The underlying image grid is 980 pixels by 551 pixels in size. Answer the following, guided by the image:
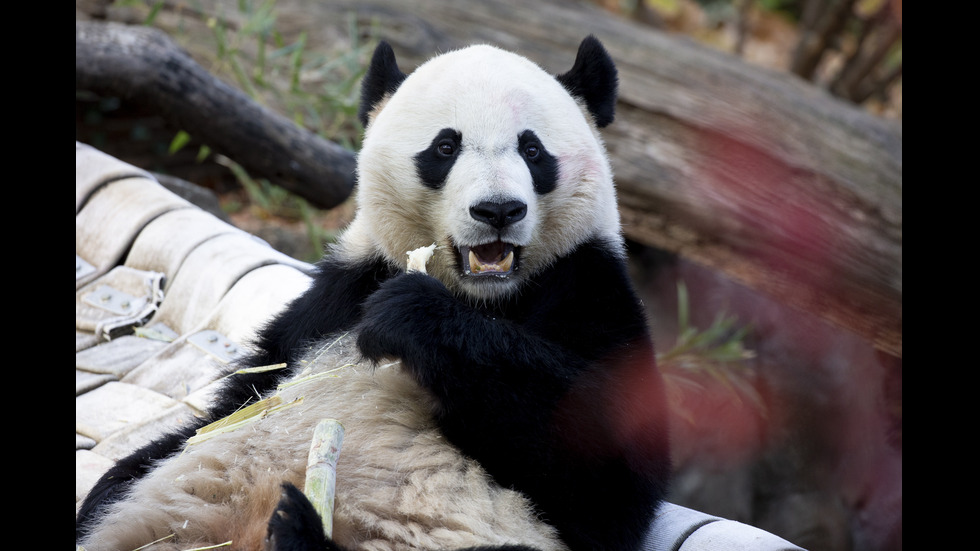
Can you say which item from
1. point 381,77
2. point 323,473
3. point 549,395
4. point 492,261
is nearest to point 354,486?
point 323,473

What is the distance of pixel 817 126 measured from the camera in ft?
13.9

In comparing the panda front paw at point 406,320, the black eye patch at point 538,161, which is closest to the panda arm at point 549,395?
the panda front paw at point 406,320

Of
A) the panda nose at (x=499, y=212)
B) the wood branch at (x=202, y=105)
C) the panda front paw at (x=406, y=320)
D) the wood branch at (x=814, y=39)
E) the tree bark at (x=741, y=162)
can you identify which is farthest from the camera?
the wood branch at (x=814, y=39)

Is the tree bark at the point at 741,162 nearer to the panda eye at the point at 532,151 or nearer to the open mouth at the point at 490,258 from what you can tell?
the panda eye at the point at 532,151

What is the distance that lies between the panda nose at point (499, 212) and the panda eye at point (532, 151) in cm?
18

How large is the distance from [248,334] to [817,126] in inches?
119

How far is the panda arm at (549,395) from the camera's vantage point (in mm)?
1542

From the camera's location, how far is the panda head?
5.62ft

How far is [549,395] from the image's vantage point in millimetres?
1560

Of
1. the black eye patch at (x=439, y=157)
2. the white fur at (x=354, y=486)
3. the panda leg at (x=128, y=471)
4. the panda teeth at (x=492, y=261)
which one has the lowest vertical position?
the panda leg at (x=128, y=471)

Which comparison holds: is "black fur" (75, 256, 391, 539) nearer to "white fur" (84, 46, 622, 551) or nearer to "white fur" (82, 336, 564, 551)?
"white fur" (84, 46, 622, 551)

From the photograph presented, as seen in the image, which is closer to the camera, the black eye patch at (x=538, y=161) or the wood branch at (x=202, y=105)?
the black eye patch at (x=538, y=161)

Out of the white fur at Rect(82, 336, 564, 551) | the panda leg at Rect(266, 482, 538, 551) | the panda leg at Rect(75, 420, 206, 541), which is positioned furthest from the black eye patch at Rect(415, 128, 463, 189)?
the panda leg at Rect(75, 420, 206, 541)
